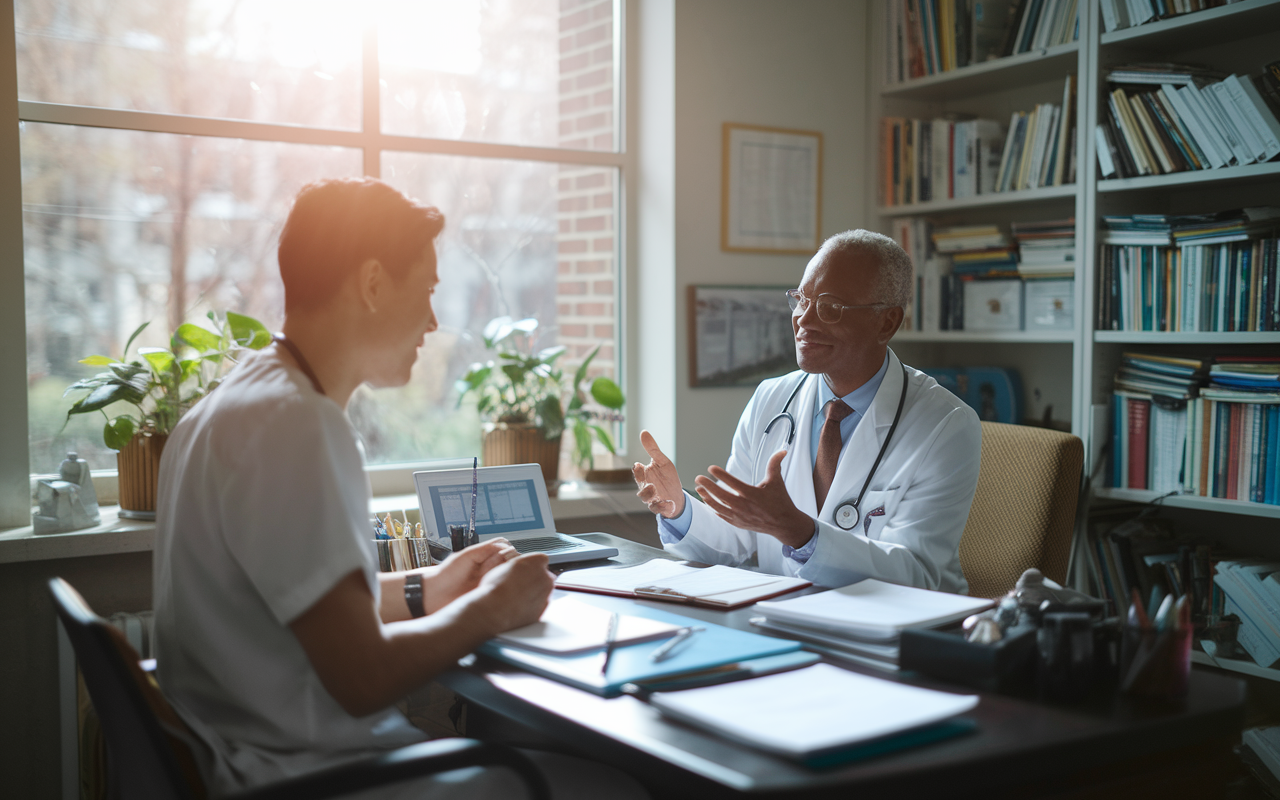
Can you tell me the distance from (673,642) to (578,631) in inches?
5.9

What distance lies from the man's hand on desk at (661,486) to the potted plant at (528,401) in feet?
3.01

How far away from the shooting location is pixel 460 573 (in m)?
1.53

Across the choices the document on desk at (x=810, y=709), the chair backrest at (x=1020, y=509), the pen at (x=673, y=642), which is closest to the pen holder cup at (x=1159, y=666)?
the document on desk at (x=810, y=709)

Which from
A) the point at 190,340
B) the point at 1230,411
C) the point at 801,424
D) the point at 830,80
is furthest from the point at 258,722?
the point at 830,80

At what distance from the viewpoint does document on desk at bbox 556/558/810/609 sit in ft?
5.09

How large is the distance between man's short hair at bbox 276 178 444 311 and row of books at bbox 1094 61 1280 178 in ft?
7.27

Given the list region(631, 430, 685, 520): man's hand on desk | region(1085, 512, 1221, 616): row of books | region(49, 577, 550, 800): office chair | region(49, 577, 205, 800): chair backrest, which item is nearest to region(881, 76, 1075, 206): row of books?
region(1085, 512, 1221, 616): row of books

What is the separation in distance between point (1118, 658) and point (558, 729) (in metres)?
0.67

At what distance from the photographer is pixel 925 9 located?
3.33m

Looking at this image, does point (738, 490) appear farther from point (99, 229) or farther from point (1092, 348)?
point (99, 229)

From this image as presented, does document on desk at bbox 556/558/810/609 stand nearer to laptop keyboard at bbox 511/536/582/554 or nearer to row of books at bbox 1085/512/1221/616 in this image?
laptop keyboard at bbox 511/536/582/554

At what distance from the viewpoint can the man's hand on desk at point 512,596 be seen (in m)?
1.30

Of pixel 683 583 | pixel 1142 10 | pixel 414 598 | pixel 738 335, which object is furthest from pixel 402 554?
pixel 1142 10

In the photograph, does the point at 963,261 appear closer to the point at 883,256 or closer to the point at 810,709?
the point at 883,256
